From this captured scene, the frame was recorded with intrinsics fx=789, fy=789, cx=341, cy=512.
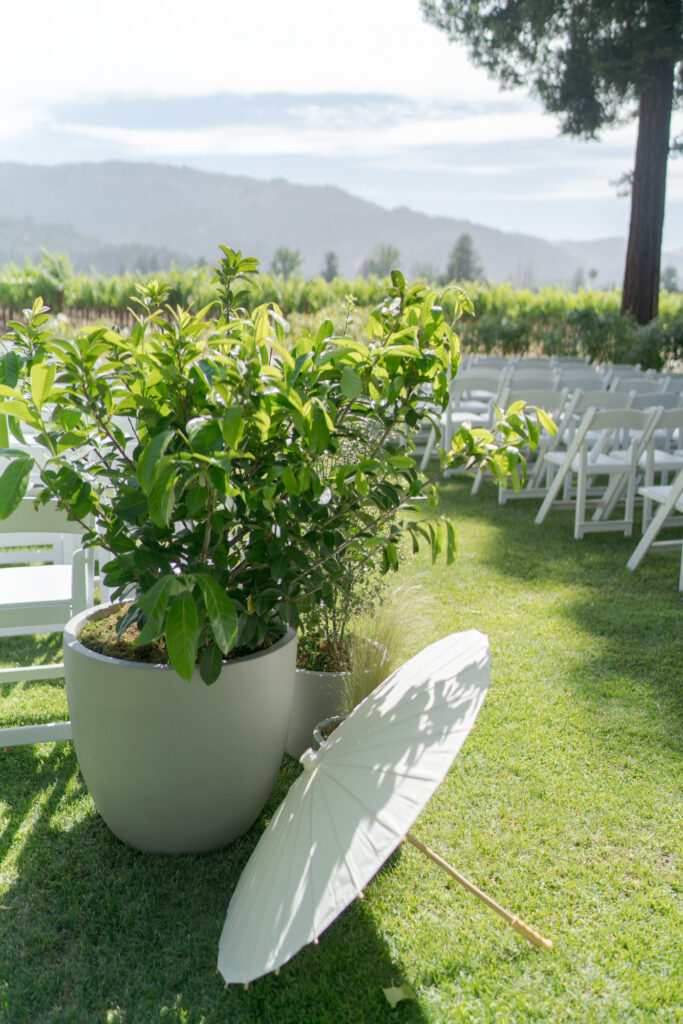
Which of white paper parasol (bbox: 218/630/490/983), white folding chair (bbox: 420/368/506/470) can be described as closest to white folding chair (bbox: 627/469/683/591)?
white folding chair (bbox: 420/368/506/470)

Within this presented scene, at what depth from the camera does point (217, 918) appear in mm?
2035

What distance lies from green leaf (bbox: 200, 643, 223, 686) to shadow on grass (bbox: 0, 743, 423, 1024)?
0.64 meters

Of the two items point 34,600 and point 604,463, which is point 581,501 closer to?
point 604,463

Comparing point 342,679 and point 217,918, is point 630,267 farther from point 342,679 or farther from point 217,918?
point 217,918

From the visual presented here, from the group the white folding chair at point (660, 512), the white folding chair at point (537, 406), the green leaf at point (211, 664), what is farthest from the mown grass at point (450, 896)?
the white folding chair at point (537, 406)

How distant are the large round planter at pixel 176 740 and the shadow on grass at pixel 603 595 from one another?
5.28 ft

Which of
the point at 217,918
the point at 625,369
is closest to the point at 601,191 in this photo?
the point at 625,369

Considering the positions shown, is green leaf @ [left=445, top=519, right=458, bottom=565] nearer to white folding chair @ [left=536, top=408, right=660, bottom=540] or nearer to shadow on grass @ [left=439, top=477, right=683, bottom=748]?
shadow on grass @ [left=439, top=477, right=683, bottom=748]

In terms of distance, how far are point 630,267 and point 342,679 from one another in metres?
13.1

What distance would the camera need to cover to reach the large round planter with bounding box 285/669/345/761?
2.72 meters

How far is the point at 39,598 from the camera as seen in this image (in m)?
2.94

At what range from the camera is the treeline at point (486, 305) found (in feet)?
42.1

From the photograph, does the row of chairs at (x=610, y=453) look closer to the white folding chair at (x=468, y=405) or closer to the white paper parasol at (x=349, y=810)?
the white folding chair at (x=468, y=405)

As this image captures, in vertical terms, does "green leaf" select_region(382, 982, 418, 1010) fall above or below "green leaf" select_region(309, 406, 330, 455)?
below
